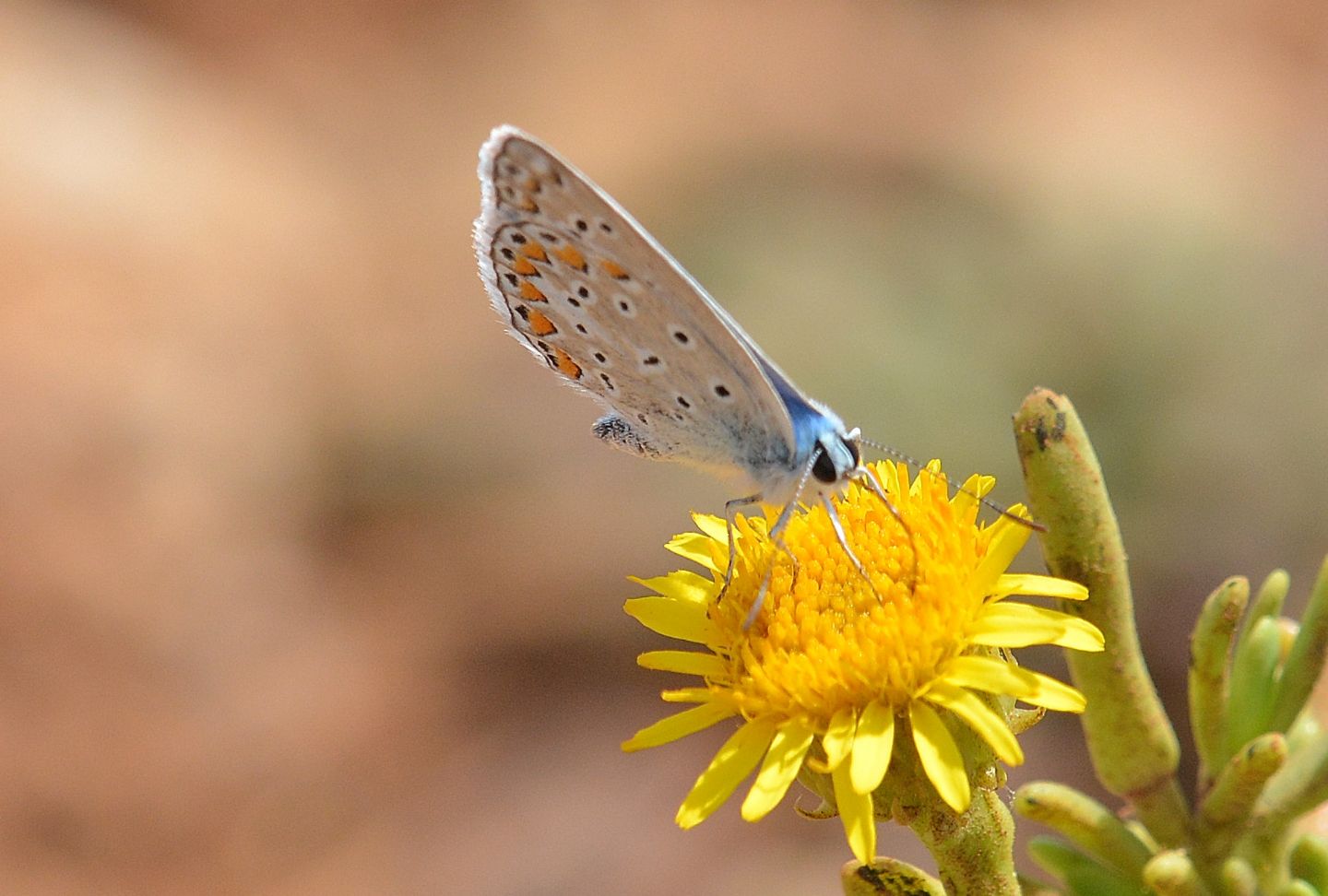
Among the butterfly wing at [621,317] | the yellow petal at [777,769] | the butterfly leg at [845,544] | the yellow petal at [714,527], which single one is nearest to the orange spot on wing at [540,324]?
the butterfly wing at [621,317]

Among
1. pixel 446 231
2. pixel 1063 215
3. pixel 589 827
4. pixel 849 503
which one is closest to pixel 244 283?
pixel 446 231

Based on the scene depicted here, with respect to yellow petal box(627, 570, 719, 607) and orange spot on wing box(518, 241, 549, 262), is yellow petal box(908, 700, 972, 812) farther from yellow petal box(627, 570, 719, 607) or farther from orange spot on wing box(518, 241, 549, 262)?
orange spot on wing box(518, 241, 549, 262)

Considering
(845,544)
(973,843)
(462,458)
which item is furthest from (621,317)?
(462,458)

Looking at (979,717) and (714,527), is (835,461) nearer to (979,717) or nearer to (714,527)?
(714,527)

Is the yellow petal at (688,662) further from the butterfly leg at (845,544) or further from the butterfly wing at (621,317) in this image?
the butterfly wing at (621,317)

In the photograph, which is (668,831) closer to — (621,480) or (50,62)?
(621,480)

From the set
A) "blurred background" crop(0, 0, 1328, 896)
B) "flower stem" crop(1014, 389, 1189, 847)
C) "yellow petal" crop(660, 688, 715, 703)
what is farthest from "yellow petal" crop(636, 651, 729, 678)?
"blurred background" crop(0, 0, 1328, 896)
